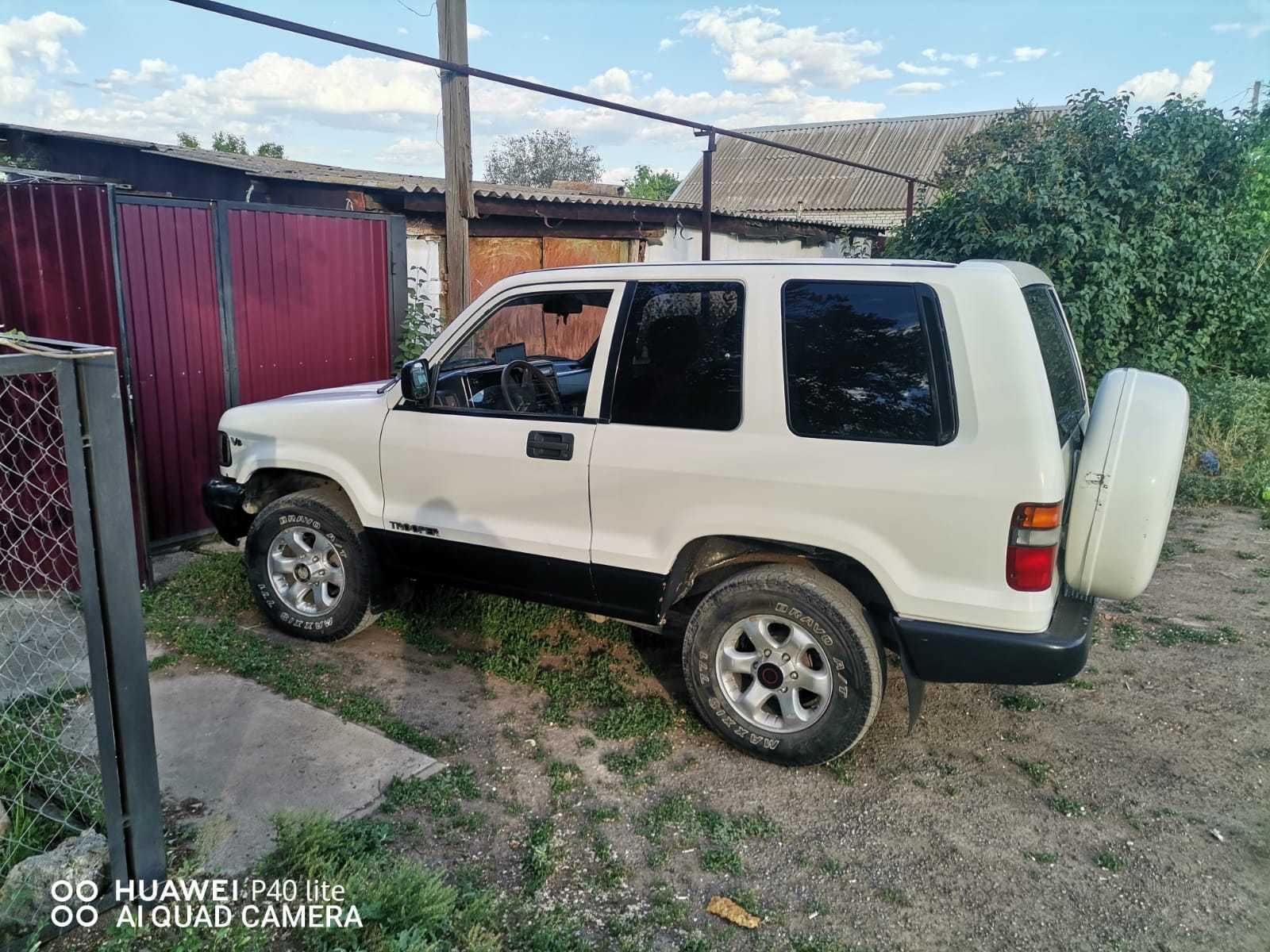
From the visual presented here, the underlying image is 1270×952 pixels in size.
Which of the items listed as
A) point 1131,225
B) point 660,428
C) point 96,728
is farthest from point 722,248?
point 96,728

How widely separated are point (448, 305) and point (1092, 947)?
687 cm

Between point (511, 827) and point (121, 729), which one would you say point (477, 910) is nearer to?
point (511, 827)

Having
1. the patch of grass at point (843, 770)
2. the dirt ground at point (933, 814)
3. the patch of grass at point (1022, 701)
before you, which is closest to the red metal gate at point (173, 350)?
the dirt ground at point (933, 814)

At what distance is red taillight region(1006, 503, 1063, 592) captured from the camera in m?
3.19

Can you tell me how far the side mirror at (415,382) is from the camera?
14.2 ft

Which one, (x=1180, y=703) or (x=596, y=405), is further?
(x=1180, y=703)

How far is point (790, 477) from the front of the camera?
3.57m

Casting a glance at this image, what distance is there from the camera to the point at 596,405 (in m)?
4.03

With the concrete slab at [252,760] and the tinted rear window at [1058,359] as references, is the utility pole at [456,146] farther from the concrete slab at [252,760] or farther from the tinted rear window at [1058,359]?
the tinted rear window at [1058,359]

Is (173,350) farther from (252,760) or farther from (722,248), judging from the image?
(722,248)

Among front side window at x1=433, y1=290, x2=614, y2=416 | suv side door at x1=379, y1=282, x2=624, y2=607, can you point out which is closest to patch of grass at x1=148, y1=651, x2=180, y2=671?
suv side door at x1=379, y1=282, x2=624, y2=607

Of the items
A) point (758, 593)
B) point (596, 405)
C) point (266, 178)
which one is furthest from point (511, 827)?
point (266, 178)

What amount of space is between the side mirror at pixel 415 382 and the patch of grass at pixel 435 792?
67.7 inches

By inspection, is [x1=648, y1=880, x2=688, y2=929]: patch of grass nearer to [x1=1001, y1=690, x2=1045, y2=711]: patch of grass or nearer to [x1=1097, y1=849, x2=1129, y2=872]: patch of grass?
[x1=1097, y1=849, x2=1129, y2=872]: patch of grass
